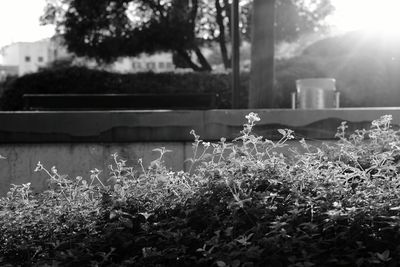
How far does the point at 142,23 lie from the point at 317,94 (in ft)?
49.6

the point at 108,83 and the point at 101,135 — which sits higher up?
the point at 108,83

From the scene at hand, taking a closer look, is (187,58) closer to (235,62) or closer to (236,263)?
(235,62)

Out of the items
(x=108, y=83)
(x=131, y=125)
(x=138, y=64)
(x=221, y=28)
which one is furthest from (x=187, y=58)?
(x=138, y=64)

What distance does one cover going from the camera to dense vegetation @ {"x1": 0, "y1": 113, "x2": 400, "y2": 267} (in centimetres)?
287

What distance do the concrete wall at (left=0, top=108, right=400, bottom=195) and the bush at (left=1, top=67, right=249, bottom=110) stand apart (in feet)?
31.1

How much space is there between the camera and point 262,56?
24.2 feet

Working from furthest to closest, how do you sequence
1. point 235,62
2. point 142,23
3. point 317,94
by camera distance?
point 142,23 → point 317,94 → point 235,62

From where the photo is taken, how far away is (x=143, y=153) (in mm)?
5277

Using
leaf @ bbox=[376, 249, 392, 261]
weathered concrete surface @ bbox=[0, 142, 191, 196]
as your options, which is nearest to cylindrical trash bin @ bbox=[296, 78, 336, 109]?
weathered concrete surface @ bbox=[0, 142, 191, 196]

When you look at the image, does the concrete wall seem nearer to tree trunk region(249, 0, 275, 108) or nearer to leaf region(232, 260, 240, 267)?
tree trunk region(249, 0, 275, 108)

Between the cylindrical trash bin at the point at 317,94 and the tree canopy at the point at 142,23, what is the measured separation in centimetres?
1365

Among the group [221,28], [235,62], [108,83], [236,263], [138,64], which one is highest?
[138,64]

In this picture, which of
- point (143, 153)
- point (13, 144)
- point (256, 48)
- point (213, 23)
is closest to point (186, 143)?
point (143, 153)

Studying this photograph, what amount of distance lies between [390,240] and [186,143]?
2614 mm
